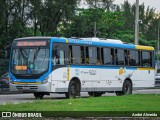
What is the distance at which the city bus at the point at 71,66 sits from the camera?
79.2 ft

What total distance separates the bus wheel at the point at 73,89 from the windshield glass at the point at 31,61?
1946mm

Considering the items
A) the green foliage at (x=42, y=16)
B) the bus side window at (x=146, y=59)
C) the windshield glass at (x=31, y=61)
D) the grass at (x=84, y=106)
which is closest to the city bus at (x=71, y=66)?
the windshield glass at (x=31, y=61)

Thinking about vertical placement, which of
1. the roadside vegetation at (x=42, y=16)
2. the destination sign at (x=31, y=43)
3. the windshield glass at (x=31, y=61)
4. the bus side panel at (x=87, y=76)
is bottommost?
the bus side panel at (x=87, y=76)

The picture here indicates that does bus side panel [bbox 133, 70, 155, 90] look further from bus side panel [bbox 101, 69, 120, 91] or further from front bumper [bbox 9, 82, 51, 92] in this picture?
front bumper [bbox 9, 82, 51, 92]

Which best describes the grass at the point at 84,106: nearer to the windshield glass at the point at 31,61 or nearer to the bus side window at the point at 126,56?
the windshield glass at the point at 31,61

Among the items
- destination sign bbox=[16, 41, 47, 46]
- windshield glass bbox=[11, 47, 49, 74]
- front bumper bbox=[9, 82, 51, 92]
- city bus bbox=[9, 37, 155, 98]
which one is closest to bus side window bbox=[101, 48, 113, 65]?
city bus bbox=[9, 37, 155, 98]

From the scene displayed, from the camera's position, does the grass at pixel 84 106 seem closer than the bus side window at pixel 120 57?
Yes

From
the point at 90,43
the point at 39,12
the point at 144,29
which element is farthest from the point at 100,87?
the point at 144,29

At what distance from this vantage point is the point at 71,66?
82.5 ft

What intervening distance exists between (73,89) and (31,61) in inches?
111

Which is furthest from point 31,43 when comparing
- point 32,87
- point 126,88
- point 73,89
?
point 126,88

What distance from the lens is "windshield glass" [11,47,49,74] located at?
2409 centimetres

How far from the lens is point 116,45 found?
2922cm

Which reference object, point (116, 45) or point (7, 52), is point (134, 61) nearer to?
point (116, 45)
